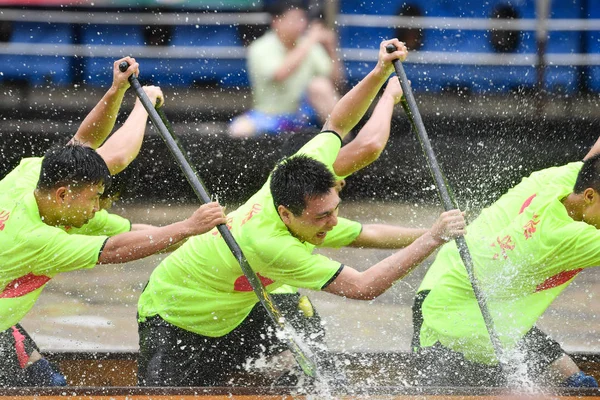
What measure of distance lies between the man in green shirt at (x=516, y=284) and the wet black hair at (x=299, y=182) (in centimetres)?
57

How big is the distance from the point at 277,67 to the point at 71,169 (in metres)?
3.22

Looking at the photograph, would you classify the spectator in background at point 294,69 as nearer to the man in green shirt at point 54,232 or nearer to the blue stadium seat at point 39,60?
the blue stadium seat at point 39,60

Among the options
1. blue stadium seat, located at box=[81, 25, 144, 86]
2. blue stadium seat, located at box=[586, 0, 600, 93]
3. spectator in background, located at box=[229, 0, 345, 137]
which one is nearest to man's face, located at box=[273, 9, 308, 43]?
spectator in background, located at box=[229, 0, 345, 137]

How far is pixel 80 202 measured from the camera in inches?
148

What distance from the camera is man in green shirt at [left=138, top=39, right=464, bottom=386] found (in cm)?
364

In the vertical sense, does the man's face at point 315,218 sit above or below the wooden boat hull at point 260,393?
above

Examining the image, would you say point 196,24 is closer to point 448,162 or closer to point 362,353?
point 448,162

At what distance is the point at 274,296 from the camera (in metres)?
4.26

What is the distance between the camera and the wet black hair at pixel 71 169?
3.74 m

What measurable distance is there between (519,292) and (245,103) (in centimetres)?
409

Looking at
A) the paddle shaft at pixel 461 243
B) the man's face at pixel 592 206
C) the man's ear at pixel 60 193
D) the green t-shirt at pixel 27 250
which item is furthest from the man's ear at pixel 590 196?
the man's ear at pixel 60 193

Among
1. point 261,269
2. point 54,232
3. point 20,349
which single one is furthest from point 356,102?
point 20,349

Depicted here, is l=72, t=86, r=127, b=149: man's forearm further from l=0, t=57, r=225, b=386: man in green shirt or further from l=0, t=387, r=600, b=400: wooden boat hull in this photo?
l=0, t=387, r=600, b=400: wooden boat hull

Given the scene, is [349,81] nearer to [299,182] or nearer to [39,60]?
[39,60]
